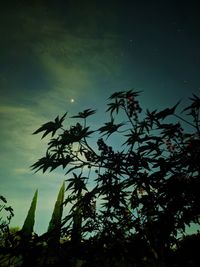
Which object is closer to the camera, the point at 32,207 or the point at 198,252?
the point at 198,252

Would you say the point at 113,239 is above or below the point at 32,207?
below

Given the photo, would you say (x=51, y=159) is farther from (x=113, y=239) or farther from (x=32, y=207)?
(x=32, y=207)

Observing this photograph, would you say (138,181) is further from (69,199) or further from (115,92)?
(115,92)

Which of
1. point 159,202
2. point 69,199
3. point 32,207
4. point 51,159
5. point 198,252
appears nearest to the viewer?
point 198,252

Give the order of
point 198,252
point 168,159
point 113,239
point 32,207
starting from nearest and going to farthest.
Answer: point 198,252, point 113,239, point 168,159, point 32,207

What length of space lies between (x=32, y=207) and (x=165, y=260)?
1271 inches

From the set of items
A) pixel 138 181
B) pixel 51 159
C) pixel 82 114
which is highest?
pixel 82 114

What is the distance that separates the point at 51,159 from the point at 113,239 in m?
1.66

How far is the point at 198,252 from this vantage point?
6.26ft

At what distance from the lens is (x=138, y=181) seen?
274cm

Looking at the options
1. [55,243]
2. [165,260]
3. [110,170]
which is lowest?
[165,260]

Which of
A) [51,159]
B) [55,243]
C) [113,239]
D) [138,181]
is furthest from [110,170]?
[55,243]

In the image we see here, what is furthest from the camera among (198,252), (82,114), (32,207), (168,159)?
(32,207)

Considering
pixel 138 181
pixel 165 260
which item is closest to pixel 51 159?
pixel 138 181
